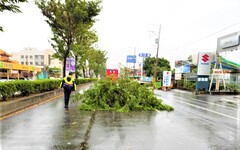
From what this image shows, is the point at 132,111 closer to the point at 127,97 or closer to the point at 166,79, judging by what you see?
the point at 127,97

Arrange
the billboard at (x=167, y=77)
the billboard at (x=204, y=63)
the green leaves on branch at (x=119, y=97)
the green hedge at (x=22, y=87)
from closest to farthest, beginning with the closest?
the green hedge at (x=22, y=87)
the green leaves on branch at (x=119, y=97)
the billboard at (x=204, y=63)
the billboard at (x=167, y=77)

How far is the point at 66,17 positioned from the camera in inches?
1134

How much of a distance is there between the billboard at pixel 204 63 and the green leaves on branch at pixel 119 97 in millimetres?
23729

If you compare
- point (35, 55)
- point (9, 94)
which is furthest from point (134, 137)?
point (35, 55)

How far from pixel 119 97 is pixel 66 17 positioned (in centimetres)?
1784

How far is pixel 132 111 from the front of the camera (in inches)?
511

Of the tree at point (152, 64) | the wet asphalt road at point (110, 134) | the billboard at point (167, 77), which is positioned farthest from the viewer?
the tree at point (152, 64)

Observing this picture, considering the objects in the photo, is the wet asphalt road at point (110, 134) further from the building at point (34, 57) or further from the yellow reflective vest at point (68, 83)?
the building at point (34, 57)

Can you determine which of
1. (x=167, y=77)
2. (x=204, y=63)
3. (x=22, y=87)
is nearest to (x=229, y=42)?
(x=204, y=63)

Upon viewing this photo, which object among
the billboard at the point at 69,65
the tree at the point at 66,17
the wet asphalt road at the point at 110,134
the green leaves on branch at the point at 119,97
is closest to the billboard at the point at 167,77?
the tree at the point at 66,17

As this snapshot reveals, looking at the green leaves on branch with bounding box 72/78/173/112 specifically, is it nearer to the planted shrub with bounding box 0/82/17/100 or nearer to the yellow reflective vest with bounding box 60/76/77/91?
the yellow reflective vest with bounding box 60/76/77/91

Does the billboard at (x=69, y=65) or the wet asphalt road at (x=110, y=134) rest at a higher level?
the billboard at (x=69, y=65)

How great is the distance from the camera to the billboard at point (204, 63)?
36125mm

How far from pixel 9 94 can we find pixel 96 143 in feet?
26.8
